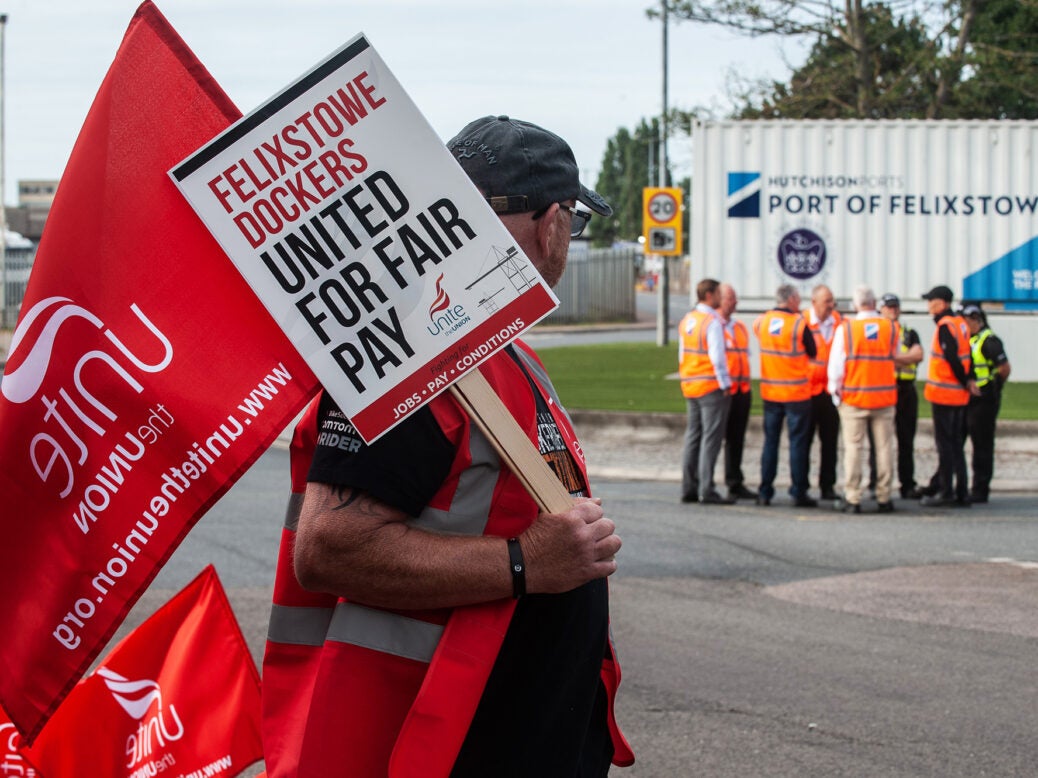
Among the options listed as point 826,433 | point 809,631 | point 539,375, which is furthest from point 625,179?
point 539,375

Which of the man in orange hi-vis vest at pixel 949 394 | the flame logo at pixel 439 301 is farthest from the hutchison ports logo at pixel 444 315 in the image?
the man in orange hi-vis vest at pixel 949 394

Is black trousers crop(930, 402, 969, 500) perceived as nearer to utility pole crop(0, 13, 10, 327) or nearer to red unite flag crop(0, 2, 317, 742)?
red unite flag crop(0, 2, 317, 742)

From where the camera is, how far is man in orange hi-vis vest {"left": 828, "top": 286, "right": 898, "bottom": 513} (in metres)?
11.9

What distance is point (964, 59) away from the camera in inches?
1094

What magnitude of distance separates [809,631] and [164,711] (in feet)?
13.9

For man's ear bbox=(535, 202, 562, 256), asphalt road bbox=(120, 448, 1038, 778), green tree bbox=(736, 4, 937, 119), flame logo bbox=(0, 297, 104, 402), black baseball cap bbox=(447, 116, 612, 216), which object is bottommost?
asphalt road bbox=(120, 448, 1038, 778)

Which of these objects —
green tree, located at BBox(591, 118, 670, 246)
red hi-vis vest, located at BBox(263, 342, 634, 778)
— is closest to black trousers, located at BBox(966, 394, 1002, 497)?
red hi-vis vest, located at BBox(263, 342, 634, 778)

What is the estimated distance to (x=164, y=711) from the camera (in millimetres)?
3691

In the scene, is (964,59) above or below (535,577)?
above

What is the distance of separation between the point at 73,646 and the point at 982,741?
4.05m

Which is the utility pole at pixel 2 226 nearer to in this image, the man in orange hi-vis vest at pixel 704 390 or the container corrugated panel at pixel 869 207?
the container corrugated panel at pixel 869 207

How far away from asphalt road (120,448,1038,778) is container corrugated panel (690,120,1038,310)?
8.14 metres

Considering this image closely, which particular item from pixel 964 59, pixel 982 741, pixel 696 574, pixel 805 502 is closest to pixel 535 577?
pixel 982 741

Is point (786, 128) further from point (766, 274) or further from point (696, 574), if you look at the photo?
point (696, 574)
